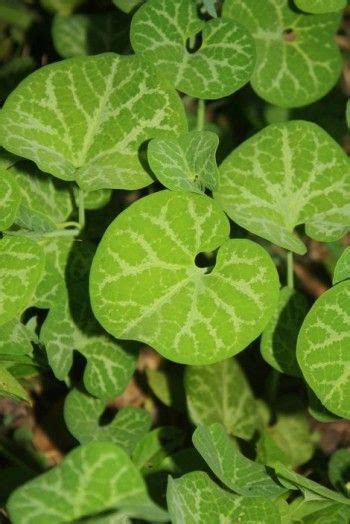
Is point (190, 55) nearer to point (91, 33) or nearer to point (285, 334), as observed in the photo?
point (91, 33)

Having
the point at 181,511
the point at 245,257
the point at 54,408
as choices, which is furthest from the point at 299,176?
the point at 54,408

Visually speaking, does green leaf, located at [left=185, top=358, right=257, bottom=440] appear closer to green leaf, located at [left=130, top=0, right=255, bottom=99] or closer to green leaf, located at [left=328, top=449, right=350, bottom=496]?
green leaf, located at [left=328, top=449, right=350, bottom=496]

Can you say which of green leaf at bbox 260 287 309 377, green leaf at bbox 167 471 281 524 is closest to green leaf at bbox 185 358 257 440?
green leaf at bbox 260 287 309 377

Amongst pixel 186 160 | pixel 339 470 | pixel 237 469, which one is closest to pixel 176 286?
pixel 186 160

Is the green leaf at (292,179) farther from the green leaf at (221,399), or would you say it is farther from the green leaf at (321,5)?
the green leaf at (221,399)

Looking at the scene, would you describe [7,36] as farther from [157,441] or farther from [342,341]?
[342,341]
